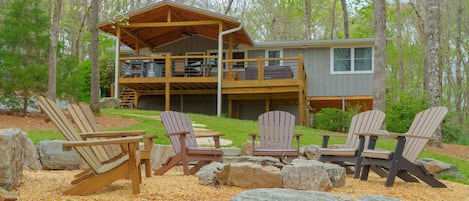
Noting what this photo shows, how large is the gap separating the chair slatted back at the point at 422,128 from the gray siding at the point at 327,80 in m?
10.3

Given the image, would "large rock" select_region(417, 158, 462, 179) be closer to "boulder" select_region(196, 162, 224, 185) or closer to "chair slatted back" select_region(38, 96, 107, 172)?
"boulder" select_region(196, 162, 224, 185)

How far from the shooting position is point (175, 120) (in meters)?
5.93

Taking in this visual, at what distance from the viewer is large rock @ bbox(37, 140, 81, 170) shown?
6.01 metres

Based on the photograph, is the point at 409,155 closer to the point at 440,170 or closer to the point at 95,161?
the point at 440,170

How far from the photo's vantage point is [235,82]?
46.2ft

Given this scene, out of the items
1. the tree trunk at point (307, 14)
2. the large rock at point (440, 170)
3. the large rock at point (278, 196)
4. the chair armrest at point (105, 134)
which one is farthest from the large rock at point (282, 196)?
the tree trunk at point (307, 14)

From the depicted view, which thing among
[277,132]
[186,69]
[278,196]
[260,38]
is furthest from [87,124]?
[260,38]

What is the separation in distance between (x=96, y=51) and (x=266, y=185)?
8230mm

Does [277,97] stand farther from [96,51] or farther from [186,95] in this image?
[96,51]

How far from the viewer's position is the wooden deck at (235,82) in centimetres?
1366

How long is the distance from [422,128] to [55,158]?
4.63m

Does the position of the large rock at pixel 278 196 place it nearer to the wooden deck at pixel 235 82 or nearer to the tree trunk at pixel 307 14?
the wooden deck at pixel 235 82

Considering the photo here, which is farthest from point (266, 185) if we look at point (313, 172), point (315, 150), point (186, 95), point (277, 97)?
point (186, 95)

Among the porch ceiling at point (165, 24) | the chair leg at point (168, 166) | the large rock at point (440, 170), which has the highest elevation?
the porch ceiling at point (165, 24)
